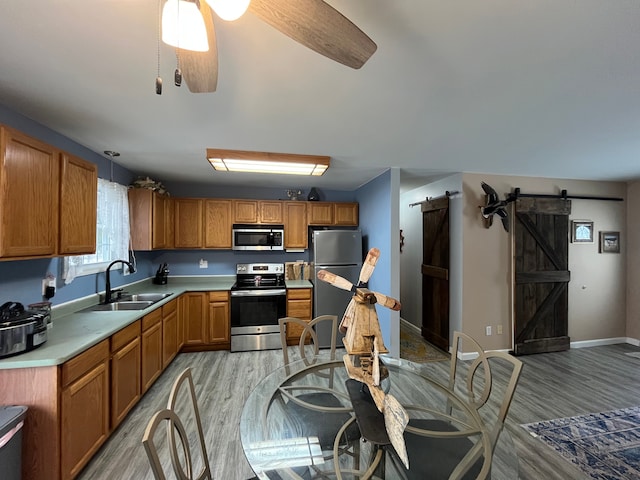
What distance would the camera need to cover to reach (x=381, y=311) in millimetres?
3455

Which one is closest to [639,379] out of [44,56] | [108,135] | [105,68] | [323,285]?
[323,285]

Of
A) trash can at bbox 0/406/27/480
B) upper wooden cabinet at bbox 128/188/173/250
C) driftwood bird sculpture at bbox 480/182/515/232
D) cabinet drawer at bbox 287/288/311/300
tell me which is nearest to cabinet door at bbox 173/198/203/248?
upper wooden cabinet at bbox 128/188/173/250

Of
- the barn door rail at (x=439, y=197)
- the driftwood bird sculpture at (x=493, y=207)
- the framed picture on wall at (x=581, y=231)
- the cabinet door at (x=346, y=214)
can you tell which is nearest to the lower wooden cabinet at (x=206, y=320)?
the cabinet door at (x=346, y=214)

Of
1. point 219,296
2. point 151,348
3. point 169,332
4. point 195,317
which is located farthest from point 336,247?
point 151,348

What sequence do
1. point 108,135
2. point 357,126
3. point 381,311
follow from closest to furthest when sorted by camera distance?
point 357,126 → point 108,135 → point 381,311

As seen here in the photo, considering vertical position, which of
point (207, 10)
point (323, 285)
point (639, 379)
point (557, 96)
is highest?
point (557, 96)

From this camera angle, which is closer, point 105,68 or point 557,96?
point 105,68

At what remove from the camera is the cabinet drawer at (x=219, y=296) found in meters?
3.71

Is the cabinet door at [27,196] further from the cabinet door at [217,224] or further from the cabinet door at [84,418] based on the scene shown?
the cabinet door at [217,224]

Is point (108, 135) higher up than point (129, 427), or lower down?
higher up

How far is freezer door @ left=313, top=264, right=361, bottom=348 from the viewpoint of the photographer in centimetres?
386

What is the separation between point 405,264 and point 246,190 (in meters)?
3.23

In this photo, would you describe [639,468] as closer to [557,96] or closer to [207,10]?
[557,96]

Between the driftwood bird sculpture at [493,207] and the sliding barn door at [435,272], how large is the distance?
1.56 feet
